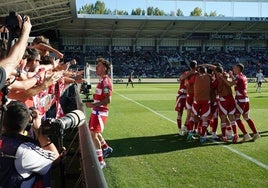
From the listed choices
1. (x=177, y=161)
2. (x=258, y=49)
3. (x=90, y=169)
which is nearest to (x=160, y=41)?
(x=258, y=49)

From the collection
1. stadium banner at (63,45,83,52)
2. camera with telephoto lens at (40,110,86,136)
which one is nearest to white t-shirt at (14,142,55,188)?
camera with telephoto lens at (40,110,86,136)

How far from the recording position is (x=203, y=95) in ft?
32.8

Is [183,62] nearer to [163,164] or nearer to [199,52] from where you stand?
[199,52]

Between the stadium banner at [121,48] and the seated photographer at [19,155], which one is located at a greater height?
the stadium banner at [121,48]

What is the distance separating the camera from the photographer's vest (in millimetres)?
2980

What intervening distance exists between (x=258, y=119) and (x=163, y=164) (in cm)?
799

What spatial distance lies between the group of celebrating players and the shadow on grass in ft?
1.25

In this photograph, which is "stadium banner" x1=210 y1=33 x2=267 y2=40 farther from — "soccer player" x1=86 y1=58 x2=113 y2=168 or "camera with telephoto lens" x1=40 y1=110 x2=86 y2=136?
"camera with telephoto lens" x1=40 y1=110 x2=86 y2=136

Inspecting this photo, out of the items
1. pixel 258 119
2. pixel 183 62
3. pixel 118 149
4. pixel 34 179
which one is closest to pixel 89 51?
pixel 183 62

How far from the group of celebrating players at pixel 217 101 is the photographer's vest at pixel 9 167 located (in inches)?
287

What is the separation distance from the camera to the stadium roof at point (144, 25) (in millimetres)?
51897

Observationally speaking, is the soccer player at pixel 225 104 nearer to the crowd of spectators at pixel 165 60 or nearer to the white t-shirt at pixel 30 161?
the white t-shirt at pixel 30 161

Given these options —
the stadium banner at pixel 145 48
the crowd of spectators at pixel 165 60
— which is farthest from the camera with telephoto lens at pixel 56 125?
the stadium banner at pixel 145 48

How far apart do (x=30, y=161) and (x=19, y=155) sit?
94 mm
